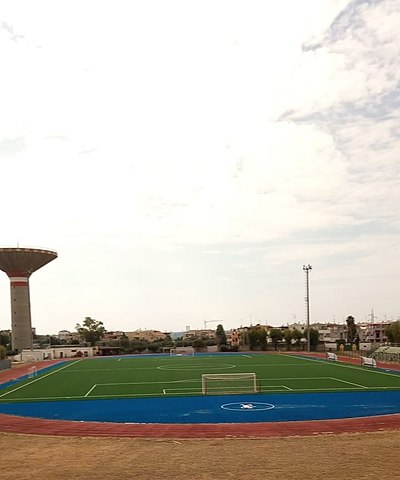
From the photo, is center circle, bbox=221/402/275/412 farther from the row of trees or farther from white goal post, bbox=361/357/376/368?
the row of trees

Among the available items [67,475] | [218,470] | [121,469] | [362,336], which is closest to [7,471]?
[67,475]

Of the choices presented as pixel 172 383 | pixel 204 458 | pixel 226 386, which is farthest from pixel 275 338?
pixel 204 458

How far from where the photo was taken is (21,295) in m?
101

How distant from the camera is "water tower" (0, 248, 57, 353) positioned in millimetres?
99875

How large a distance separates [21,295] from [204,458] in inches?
3486

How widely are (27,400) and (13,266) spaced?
66612mm

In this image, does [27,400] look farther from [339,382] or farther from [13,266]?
[13,266]

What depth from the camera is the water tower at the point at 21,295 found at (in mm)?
99875

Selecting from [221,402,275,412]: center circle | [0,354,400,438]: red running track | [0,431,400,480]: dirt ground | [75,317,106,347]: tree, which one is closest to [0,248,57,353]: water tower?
[75,317,106,347]: tree

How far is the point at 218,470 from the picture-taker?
17.1 meters

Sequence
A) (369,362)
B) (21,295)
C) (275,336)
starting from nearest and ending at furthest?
(369,362), (21,295), (275,336)

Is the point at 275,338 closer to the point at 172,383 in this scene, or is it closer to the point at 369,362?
the point at 369,362

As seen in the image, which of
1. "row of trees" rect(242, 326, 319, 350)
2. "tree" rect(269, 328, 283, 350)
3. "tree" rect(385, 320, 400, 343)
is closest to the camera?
"tree" rect(385, 320, 400, 343)

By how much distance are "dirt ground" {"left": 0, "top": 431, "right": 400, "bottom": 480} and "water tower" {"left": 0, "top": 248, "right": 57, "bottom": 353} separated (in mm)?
80058
